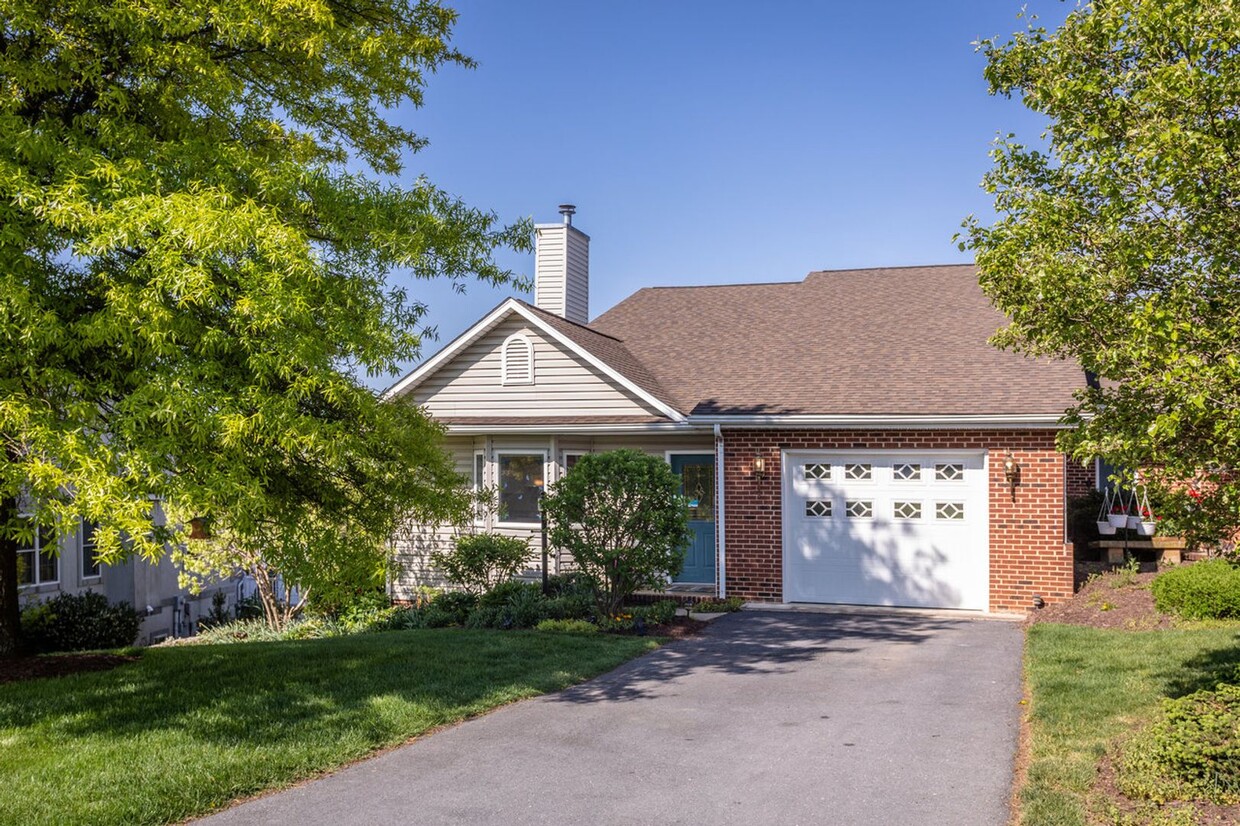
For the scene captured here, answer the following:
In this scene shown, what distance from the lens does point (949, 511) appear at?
15570 mm

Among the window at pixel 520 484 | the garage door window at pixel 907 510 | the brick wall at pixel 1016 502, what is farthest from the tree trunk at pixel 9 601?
the garage door window at pixel 907 510

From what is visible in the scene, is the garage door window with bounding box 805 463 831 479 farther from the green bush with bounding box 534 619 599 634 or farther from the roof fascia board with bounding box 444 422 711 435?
the green bush with bounding box 534 619 599 634

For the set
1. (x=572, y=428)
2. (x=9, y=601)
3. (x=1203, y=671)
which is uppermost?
(x=572, y=428)

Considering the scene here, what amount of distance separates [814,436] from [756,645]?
14.3 ft

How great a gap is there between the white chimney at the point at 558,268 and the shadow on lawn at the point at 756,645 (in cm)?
883

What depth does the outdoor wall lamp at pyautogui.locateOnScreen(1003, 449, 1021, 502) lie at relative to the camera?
49.2 ft

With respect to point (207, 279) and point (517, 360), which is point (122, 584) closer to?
point (517, 360)

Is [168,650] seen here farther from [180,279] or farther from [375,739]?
[180,279]

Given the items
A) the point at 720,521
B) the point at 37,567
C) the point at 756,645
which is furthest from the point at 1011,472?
the point at 37,567

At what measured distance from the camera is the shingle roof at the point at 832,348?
15961mm

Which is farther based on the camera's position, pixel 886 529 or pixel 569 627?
pixel 886 529

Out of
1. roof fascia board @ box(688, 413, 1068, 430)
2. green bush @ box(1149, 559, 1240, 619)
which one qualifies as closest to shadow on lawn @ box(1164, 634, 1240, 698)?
green bush @ box(1149, 559, 1240, 619)

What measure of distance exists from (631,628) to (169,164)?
8.32 metres

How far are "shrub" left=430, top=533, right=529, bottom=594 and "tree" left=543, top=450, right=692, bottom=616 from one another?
9.45 ft
